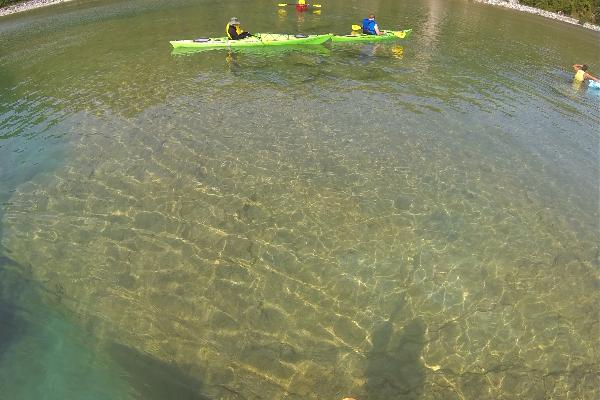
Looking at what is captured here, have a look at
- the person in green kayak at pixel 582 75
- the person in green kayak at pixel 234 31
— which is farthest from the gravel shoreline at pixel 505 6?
the person in green kayak at pixel 234 31

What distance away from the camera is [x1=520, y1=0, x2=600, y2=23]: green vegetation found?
4588 cm

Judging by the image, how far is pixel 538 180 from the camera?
60.0 ft

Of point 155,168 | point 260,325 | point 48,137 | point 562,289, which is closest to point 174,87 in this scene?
point 48,137

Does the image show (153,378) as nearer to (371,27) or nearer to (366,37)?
(366,37)

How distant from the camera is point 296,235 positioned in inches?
583

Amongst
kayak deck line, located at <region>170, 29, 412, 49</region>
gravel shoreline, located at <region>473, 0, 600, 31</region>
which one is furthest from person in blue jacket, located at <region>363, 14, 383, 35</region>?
gravel shoreline, located at <region>473, 0, 600, 31</region>

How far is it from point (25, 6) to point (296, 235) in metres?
50.4

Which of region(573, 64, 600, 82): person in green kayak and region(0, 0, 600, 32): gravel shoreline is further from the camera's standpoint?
region(0, 0, 600, 32): gravel shoreline

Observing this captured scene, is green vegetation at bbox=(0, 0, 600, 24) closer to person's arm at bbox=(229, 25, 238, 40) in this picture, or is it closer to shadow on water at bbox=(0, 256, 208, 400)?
person's arm at bbox=(229, 25, 238, 40)

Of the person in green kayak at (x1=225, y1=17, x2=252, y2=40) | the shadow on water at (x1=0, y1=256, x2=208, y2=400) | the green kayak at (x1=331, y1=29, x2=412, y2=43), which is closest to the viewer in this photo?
the shadow on water at (x1=0, y1=256, x2=208, y2=400)

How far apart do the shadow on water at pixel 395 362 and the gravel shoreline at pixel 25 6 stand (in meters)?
53.7

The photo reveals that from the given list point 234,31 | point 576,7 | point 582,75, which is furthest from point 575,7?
point 234,31

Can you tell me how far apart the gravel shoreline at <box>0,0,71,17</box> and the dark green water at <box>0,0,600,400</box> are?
2431cm

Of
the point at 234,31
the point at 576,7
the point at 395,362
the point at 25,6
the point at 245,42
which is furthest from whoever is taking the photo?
the point at 576,7
